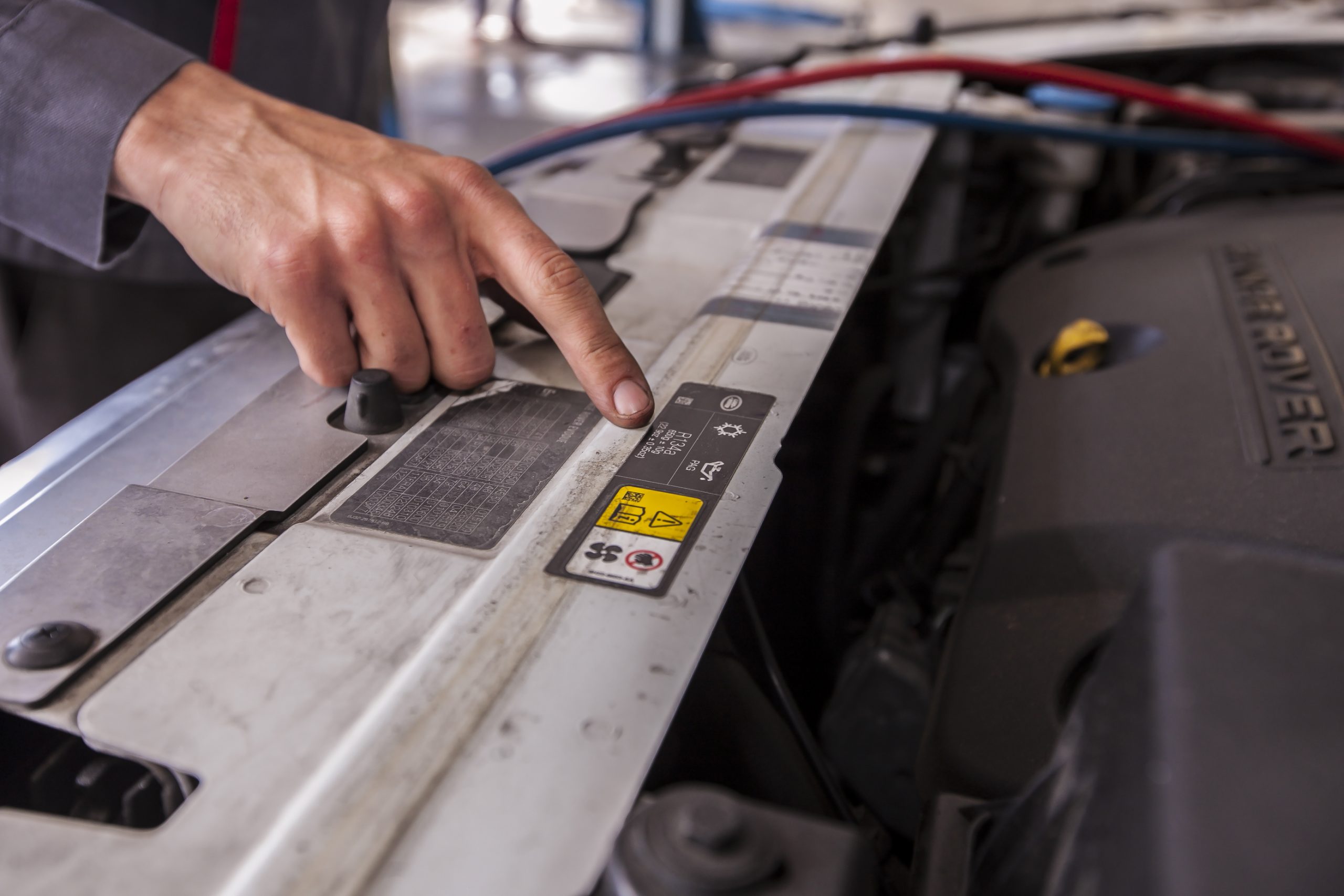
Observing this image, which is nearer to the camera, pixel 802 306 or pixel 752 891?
pixel 752 891

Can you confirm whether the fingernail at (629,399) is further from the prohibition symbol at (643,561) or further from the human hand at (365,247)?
the prohibition symbol at (643,561)

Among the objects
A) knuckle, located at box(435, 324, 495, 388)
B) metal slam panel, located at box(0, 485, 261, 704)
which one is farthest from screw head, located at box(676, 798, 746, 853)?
knuckle, located at box(435, 324, 495, 388)

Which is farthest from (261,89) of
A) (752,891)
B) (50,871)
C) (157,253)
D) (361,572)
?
(752,891)

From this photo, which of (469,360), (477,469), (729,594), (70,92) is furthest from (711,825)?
(70,92)

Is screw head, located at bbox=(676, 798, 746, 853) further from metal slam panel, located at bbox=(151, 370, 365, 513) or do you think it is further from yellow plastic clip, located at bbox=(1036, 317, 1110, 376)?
yellow plastic clip, located at bbox=(1036, 317, 1110, 376)

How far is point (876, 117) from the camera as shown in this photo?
1.23 metres

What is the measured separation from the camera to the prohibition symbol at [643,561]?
55 centimetres

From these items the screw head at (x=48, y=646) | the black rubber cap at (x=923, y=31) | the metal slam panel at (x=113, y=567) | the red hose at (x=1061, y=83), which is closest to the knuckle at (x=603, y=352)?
the metal slam panel at (x=113, y=567)

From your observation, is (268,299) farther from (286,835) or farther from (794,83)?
(794,83)

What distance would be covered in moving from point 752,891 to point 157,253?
3.48 ft

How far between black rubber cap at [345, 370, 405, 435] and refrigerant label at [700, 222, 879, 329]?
11.6 inches

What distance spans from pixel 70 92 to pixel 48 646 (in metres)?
0.52

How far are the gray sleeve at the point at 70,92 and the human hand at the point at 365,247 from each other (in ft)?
0.08

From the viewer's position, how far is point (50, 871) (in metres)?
0.40
